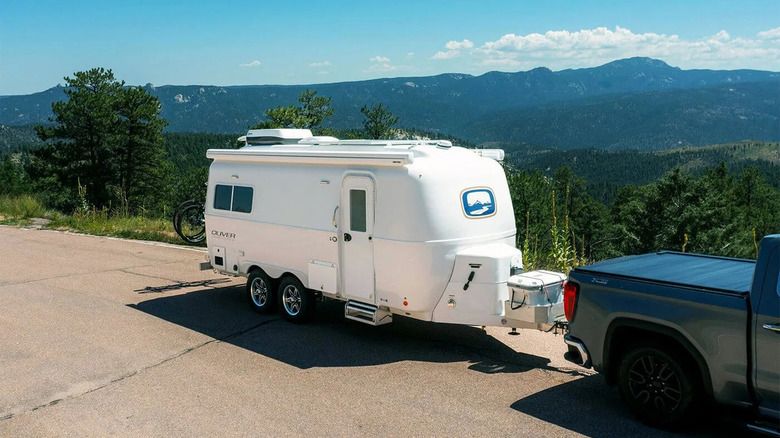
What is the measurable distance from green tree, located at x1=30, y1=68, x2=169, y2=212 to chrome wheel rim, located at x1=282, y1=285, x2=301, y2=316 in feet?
128

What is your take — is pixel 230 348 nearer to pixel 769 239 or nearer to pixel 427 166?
pixel 427 166

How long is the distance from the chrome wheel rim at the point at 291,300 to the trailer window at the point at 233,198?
1.43 metres

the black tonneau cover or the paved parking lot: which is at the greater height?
the black tonneau cover

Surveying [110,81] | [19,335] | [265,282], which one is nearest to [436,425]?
[265,282]

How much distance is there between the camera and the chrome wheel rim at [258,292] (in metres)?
10.2

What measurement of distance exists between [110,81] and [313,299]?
48.8 metres

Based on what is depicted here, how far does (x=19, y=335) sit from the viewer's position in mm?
9320

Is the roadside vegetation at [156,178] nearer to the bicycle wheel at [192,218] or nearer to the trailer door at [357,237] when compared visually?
the bicycle wheel at [192,218]

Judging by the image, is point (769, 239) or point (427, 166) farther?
point (427, 166)

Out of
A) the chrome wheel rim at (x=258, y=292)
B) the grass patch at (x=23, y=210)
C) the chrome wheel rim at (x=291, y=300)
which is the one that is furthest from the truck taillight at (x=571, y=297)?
the grass patch at (x=23, y=210)

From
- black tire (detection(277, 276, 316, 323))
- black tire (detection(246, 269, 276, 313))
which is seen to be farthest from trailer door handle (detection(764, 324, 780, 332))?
black tire (detection(246, 269, 276, 313))

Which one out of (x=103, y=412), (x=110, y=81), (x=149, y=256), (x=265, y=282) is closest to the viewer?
(x=103, y=412)

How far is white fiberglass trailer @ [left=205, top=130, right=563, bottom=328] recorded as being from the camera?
7.88m

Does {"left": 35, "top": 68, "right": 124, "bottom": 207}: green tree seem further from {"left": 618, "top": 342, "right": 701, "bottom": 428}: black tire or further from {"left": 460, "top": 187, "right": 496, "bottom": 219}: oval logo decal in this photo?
{"left": 618, "top": 342, "right": 701, "bottom": 428}: black tire
